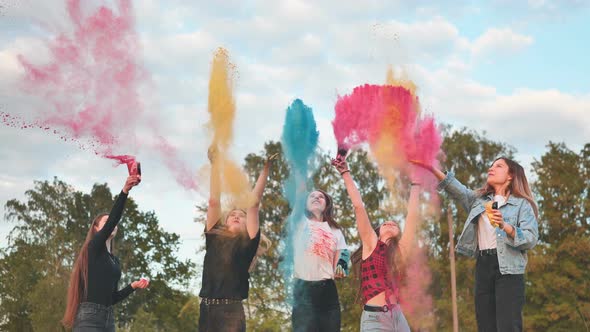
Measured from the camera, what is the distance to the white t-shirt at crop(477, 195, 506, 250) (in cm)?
719

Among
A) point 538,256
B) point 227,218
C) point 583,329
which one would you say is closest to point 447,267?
point 538,256

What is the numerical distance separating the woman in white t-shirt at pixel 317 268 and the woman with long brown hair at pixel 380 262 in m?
0.61

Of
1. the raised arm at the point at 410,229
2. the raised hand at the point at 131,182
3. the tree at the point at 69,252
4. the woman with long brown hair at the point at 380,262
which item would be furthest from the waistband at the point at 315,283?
the tree at the point at 69,252

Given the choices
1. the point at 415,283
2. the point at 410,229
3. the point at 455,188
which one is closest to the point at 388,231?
the point at 410,229

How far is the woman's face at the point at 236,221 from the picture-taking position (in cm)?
777

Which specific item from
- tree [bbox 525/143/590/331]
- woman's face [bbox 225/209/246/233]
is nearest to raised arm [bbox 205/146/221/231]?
woman's face [bbox 225/209/246/233]

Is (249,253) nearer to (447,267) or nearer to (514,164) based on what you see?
(514,164)

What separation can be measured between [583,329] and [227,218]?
27502 millimetres

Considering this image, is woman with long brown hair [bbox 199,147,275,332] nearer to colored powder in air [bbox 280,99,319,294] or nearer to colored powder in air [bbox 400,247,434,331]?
colored powder in air [bbox 280,99,319,294]

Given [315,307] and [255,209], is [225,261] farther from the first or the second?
[315,307]

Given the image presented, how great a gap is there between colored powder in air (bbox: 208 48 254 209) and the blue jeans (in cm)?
184

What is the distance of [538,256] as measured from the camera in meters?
31.8

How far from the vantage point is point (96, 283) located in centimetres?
770

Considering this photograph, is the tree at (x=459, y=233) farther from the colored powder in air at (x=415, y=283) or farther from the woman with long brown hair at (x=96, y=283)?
the woman with long brown hair at (x=96, y=283)
